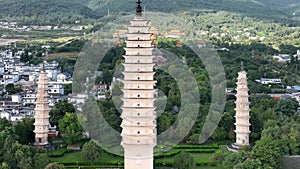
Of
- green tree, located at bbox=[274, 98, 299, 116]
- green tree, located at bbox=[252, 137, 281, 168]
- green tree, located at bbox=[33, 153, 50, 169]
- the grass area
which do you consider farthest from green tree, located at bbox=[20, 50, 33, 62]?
green tree, located at bbox=[252, 137, 281, 168]

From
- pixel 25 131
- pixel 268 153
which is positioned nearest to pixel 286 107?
pixel 268 153

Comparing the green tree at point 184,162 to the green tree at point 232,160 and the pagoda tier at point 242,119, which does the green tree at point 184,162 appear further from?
the pagoda tier at point 242,119

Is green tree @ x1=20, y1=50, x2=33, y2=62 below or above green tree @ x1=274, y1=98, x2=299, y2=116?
below

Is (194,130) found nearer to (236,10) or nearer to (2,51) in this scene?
(2,51)

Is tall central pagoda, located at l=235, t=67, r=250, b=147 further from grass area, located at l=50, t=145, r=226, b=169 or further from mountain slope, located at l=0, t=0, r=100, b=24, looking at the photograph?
mountain slope, located at l=0, t=0, r=100, b=24

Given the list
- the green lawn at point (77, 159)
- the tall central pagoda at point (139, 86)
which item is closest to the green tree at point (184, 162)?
the green lawn at point (77, 159)

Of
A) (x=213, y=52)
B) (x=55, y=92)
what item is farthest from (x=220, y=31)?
(x=55, y=92)
